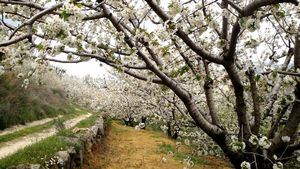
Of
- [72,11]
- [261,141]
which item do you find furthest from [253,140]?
[72,11]

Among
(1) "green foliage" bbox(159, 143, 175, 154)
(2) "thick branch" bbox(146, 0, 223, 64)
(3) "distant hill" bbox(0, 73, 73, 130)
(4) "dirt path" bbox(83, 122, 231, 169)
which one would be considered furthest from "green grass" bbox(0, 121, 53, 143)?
(2) "thick branch" bbox(146, 0, 223, 64)

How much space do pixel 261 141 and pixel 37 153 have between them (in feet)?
21.0

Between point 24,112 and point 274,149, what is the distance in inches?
662

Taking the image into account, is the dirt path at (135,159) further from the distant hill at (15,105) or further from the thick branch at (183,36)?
the thick branch at (183,36)

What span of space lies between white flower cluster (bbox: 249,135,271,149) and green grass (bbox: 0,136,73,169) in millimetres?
5349

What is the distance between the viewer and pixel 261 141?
4.86 meters

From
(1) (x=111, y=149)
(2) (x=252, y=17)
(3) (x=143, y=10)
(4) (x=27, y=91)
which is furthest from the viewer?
(4) (x=27, y=91)

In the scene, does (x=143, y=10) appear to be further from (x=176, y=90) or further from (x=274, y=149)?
(x=274, y=149)

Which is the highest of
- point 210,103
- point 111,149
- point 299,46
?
point 299,46

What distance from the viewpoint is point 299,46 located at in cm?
485

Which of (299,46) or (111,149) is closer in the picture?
(299,46)

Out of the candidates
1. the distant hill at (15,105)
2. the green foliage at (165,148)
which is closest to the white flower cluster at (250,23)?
the distant hill at (15,105)

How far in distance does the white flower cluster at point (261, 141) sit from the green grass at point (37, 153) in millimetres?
5349

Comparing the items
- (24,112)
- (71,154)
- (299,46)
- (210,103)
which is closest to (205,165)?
(71,154)
